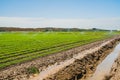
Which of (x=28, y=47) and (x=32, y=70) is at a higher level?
(x=32, y=70)

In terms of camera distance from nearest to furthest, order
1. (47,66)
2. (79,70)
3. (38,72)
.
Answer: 1. (38,72)
2. (79,70)
3. (47,66)

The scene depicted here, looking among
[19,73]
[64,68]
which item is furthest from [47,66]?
[19,73]

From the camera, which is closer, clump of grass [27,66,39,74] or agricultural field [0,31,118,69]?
clump of grass [27,66,39,74]

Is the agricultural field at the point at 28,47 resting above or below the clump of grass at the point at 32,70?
below

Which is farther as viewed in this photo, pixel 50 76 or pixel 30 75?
pixel 30 75

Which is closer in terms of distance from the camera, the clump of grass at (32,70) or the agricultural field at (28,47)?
the clump of grass at (32,70)

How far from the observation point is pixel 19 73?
750 inches

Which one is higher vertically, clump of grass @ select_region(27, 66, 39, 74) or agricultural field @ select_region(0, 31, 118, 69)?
clump of grass @ select_region(27, 66, 39, 74)

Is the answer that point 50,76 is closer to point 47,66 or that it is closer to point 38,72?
point 38,72

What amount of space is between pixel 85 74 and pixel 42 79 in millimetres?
5170

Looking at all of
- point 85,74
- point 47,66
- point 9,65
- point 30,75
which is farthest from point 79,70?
point 9,65

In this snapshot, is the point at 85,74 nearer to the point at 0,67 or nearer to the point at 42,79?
the point at 42,79

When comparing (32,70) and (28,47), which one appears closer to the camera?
(32,70)

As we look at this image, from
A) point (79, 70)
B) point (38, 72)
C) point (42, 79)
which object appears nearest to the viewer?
point (42, 79)
